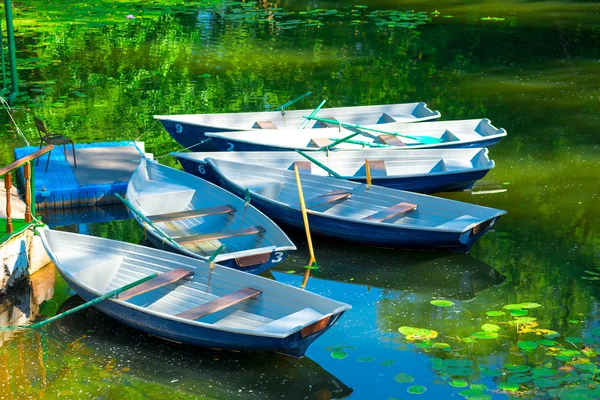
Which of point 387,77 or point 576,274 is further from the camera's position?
point 387,77

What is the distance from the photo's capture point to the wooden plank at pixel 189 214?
9031 mm

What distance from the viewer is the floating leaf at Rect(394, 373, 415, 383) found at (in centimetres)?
685

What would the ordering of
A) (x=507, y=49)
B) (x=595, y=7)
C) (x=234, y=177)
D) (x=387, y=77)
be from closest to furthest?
1. (x=234, y=177)
2. (x=387, y=77)
3. (x=507, y=49)
4. (x=595, y=7)

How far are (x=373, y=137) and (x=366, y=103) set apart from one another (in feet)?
11.2

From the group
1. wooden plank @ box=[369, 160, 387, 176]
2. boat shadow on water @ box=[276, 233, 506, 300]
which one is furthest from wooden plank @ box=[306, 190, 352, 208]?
wooden plank @ box=[369, 160, 387, 176]

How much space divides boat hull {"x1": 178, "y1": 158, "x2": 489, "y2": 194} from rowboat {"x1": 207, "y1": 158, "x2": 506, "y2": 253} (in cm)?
39

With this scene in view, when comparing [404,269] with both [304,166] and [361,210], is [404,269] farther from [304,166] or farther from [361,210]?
[304,166]

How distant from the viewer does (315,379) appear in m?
6.91

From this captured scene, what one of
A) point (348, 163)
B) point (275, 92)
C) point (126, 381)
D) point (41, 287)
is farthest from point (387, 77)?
point (126, 381)

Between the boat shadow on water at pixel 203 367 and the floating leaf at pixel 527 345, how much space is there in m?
1.57

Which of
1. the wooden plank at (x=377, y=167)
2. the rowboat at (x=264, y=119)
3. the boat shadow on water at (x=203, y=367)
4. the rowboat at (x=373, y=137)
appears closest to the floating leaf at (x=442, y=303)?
the boat shadow on water at (x=203, y=367)

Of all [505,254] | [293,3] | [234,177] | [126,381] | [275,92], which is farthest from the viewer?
[293,3]

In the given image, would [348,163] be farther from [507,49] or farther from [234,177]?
[507,49]

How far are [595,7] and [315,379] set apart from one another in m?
19.1
